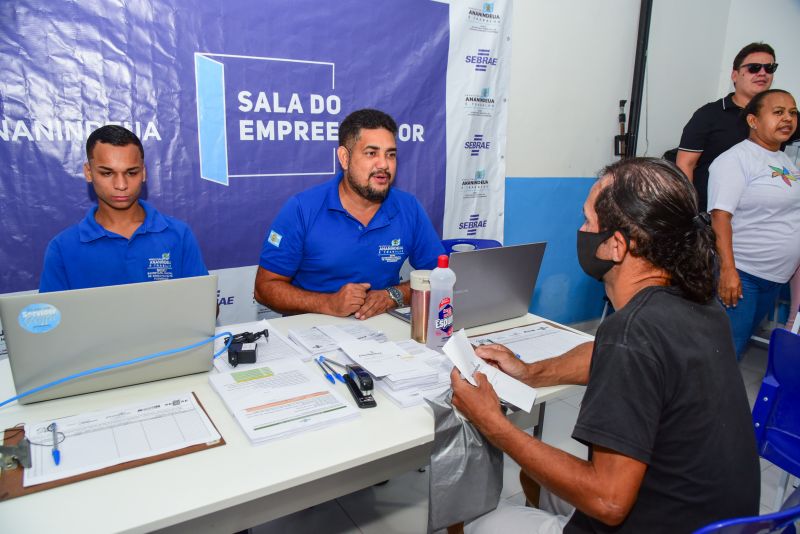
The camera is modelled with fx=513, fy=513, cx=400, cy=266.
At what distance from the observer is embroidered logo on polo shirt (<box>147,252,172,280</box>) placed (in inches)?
77.5

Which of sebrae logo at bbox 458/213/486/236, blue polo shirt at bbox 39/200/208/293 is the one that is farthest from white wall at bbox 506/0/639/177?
blue polo shirt at bbox 39/200/208/293

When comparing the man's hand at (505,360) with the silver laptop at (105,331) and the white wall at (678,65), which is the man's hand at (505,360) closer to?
the silver laptop at (105,331)

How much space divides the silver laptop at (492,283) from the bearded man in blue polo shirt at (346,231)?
40 cm

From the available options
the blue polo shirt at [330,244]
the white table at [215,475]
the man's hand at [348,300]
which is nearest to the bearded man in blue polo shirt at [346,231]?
the blue polo shirt at [330,244]

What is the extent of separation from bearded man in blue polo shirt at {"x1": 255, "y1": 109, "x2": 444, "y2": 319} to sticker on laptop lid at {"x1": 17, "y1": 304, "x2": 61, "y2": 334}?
3.23ft

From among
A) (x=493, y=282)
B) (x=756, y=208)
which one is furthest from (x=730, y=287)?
(x=493, y=282)

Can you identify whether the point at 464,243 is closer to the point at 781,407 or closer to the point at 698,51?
the point at 781,407

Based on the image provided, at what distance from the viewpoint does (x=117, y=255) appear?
1909 mm

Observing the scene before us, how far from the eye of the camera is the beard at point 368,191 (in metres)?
2.19

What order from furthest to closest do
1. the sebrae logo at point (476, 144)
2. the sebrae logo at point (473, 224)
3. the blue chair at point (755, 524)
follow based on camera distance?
the sebrae logo at point (473, 224), the sebrae logo at point (476, 144), the blue chair at point (755, 524)

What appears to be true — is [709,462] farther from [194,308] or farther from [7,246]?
[7,246]

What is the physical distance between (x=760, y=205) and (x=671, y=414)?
234cm

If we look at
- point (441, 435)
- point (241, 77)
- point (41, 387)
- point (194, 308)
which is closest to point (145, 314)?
point (194, 308)

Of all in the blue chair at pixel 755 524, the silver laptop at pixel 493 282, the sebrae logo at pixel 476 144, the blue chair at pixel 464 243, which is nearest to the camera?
the blue chair at pixel 755 524
